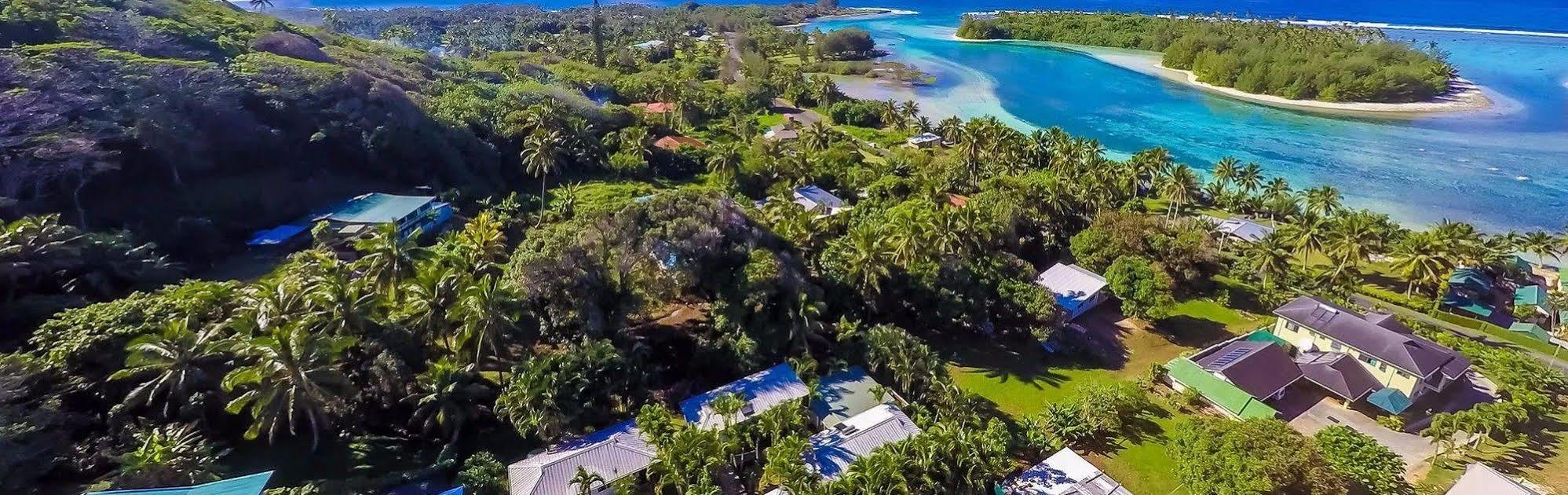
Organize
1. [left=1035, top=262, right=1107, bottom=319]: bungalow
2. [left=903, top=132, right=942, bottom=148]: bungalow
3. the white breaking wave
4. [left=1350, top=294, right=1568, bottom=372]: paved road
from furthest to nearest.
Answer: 1. the white breaking wave
2. [left=903, top=132, right=942, bottom=148]: bungalow
3. [left=1035, top=262, right=1107, bottom=319]: bungalow
4. [left=1350, top=294, right=1568, bottom=372]: paved road

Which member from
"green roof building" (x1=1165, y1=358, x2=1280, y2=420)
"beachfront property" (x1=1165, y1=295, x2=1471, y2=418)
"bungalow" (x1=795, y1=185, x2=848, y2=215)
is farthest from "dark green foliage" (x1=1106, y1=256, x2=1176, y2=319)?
"bungalow" (x1=795, y1=185, x2=848, y2=215)


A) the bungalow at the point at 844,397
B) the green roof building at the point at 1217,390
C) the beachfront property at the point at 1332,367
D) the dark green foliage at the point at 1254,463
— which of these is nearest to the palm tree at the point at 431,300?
the bungalow at the point at 844,397

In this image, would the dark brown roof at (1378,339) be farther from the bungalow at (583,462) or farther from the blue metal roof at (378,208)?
the blue metal roof at (378,208)

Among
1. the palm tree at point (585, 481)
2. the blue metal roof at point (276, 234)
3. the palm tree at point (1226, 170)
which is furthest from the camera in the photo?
the palm tree at point (1226, 170)

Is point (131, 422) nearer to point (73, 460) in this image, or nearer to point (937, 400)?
point (73, 460)

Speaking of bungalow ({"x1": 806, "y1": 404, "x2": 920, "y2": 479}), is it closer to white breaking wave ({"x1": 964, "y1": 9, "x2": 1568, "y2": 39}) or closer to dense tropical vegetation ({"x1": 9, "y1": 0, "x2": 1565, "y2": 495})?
dense tropical vegetation ({"x1": 9, "y1": 0, "x2": 1565, "y2": 495})

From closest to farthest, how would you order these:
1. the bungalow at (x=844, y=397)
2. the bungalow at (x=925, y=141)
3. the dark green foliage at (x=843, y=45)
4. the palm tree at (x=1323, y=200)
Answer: the bungalow at (x=844, y=397) → the palm tree at (x=1323, y=200) → the bungalow at (x=925, y=141) → the dark green foliage at (x=843, y=45)

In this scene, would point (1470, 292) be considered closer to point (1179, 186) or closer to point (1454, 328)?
point (1454, 328)
